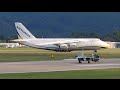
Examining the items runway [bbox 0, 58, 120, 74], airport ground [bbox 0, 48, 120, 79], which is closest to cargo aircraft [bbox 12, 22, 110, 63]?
airport ground [bbox 0, 48, 120, 79]

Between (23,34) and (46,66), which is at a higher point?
(23,34)

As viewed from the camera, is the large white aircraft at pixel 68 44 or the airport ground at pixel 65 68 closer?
the airport ground at pixel 65 68

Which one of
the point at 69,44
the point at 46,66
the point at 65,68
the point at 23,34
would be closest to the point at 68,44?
the point at 69,44

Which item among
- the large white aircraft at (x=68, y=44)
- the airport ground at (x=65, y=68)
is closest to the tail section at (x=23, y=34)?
the large white aircraft at (x=68, y=44)

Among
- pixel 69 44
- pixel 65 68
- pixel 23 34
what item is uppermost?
pixel 23 34

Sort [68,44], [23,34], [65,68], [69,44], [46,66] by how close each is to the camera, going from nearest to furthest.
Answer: [65,68]
[46,66]
[69,44]
[68,44]
[23,34]

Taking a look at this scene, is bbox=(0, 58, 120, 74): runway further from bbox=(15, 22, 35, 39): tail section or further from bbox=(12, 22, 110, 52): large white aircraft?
bbox=(15, 22, 35, 39): tail section

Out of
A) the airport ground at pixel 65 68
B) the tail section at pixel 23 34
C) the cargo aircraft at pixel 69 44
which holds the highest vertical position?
the tail section at pixel 23 34

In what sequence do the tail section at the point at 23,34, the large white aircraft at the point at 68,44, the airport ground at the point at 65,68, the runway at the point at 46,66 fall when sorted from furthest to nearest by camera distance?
the tail section at the point at 23,34 → the large white aircraft at the point at 68,44 → the runway at the point at 46,66 → the airport ground at the point at 65,68

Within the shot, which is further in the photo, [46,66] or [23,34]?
[23,34]

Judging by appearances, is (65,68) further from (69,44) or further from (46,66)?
(69,44)

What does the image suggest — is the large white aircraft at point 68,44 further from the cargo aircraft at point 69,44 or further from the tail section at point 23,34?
the tail section at point 23,34

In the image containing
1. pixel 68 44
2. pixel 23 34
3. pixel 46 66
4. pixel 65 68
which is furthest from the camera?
pixel 23 34
